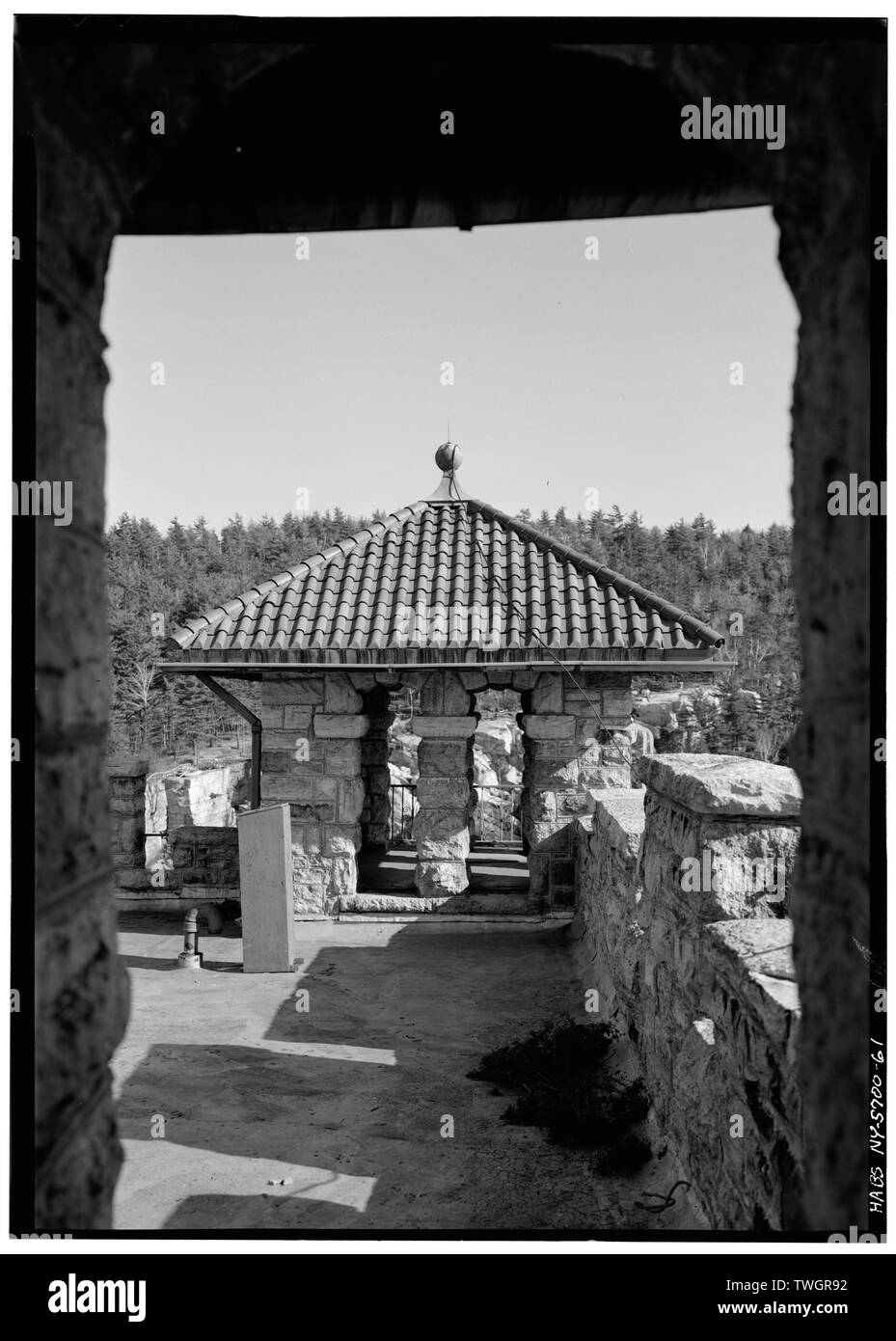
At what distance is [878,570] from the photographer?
7.42ft

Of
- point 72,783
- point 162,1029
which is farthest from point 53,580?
point 162,1029

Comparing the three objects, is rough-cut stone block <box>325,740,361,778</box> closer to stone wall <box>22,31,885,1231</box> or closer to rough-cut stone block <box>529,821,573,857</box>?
rough-cut stone block <box>529,821,573,857</box>

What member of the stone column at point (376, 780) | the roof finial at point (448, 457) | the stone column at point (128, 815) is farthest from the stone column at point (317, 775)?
the roof finial at point (448, 457)

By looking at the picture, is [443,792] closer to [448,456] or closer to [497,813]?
[448,456]

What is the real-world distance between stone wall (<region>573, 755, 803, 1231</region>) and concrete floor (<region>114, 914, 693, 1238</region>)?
0.39 meters

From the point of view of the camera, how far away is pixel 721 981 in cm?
312

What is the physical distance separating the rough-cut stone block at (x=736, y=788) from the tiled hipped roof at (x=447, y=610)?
4730mm

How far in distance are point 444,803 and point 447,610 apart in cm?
188

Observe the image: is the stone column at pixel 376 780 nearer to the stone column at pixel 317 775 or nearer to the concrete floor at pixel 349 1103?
the stone column at pixel 317 775

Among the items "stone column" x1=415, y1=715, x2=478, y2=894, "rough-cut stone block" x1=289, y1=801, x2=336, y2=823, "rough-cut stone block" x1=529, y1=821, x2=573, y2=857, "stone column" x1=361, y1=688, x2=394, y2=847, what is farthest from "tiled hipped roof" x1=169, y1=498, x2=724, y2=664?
"stone column" x1=361, y1=688, x2=394, y2=847

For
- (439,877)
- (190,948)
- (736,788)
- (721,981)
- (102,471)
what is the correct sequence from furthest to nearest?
(439,877), (190,948), (736,788), (721,981), (102,471)

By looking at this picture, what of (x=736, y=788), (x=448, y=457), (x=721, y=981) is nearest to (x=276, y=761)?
(x=448, y=457)
